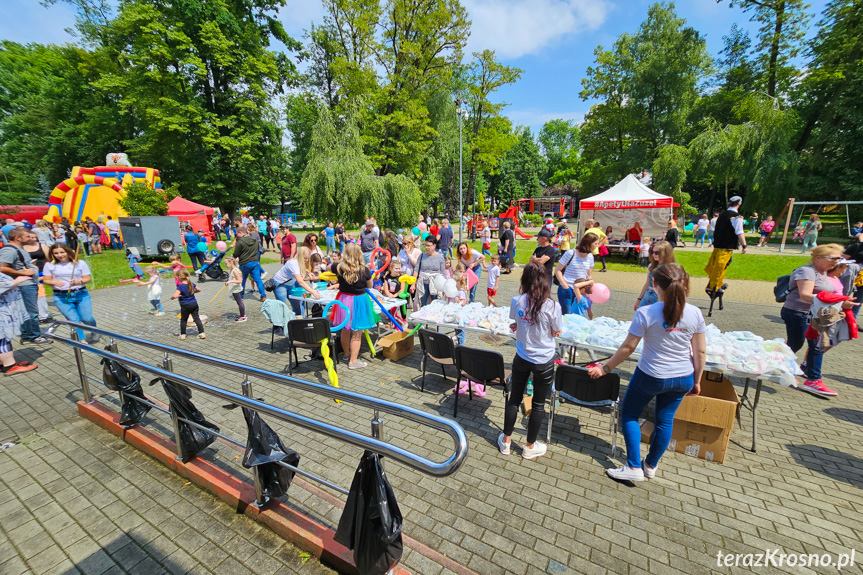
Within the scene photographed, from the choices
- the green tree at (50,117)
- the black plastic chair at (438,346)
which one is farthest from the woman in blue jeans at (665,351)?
the green tree at (50,117)

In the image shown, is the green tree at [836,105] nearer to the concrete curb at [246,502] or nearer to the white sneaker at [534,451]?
the white sneaker at [534,451]

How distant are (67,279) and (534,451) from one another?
7907 mm

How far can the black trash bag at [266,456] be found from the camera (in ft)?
8.25

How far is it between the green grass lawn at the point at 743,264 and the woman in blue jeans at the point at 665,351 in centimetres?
1227

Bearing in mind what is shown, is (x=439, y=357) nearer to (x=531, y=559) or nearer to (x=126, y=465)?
(x=531, y=559)

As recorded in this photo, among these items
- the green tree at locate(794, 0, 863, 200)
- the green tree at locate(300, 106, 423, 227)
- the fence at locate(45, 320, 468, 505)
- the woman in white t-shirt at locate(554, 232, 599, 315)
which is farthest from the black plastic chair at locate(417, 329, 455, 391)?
the green tree at locate(794, 0, 863, 200)

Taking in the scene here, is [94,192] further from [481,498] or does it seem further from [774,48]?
[774,48]

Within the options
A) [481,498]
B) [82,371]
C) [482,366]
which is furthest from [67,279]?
[481,498]

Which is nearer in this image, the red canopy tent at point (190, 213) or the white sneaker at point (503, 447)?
the white sneaker at point (503, 447)

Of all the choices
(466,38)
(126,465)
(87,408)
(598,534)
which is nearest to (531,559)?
(598,534)

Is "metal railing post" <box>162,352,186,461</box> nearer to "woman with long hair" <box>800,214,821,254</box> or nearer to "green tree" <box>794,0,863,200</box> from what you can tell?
"woman with long hair" <box>800,214,821,254</box>

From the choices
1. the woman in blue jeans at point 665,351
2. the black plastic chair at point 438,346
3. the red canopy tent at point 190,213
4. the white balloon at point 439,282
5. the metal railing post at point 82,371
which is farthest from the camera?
the red canopy tent at point 190,213

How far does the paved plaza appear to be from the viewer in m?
2.49

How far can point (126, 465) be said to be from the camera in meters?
3.35
